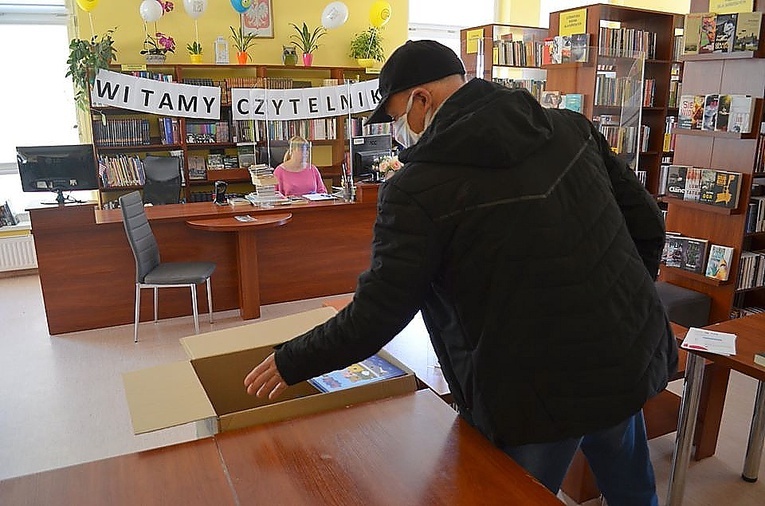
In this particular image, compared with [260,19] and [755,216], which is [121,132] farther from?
[755,216]

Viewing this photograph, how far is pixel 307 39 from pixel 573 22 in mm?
2805

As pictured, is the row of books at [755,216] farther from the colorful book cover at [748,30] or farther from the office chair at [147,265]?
the office chair at [147,265]

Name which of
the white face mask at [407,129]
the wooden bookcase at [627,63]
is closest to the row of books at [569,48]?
the wooden bookcase at [627,63]

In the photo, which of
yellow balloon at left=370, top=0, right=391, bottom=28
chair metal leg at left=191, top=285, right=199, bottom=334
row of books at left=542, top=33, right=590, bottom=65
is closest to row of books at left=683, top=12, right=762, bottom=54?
row of books at left=542, top=33, right=590, bottom=65

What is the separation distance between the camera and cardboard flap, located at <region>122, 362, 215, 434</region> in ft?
3.96

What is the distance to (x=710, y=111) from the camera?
3.43m

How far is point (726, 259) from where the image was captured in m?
3.50

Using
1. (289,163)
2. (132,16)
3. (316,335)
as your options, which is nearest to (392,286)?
(316,335)

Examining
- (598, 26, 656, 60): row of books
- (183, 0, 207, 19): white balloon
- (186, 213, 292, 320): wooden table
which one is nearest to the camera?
(186, 213, 292, 320): wooden table

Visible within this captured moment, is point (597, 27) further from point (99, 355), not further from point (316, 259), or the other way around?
point (99, 355)

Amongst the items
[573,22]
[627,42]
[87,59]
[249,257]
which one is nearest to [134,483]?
[249,257]

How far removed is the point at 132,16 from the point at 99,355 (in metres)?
3.77

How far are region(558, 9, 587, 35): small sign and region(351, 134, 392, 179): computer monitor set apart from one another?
1.79 metres

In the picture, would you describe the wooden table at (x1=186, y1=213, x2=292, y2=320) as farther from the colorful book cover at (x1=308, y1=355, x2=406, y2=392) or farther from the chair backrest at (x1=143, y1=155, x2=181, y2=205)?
the colorful book cover at (x1=308, y1=355, x2=406, y2=392)
